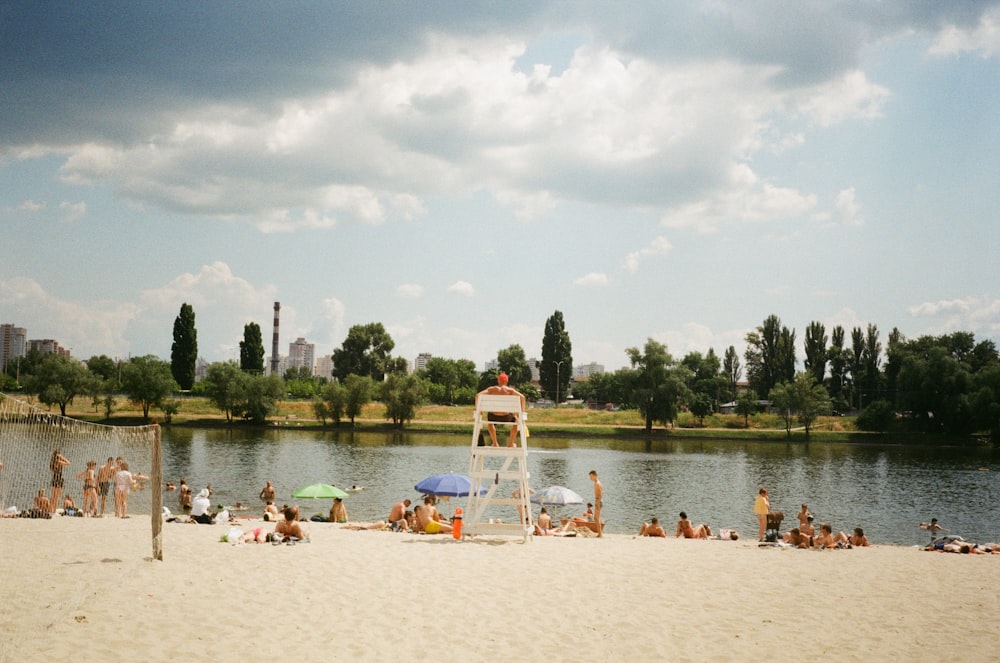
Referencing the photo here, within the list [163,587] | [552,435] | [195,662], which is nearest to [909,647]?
[195,662]

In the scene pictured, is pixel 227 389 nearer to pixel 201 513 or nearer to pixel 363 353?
pixel 363 353

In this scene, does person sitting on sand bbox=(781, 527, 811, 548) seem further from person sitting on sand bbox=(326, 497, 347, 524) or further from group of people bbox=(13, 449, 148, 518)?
group of people bbox=(13, 449, 148, 518)

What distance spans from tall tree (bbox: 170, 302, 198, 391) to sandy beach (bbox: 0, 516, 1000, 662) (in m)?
90.4

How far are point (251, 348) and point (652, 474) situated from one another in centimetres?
8507

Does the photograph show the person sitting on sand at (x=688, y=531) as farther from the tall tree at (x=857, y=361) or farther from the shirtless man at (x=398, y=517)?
the tall tree at (x=857, y=361)

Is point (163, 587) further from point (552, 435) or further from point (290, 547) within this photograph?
point (552, 435)

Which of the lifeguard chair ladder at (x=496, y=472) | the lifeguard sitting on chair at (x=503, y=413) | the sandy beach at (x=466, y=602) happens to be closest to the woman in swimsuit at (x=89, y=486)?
the sandy beach at (x=466, y=602)

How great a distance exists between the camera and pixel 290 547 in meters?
14.9

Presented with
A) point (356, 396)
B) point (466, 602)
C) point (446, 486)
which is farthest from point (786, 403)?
point (466, 602)

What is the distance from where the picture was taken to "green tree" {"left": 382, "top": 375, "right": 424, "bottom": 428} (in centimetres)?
7688

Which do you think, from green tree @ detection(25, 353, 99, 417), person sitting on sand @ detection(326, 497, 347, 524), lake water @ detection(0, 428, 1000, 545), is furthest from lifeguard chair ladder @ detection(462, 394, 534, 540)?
green tree @ detection(25, 353, 99, 417)

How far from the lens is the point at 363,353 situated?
394 feet

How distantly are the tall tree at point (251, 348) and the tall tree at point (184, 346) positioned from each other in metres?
12.2

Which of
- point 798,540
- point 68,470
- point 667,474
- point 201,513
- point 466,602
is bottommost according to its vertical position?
point 667,474
